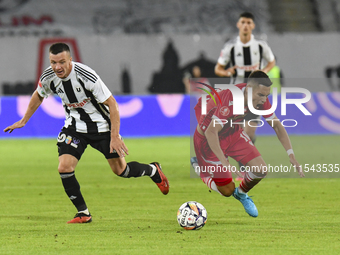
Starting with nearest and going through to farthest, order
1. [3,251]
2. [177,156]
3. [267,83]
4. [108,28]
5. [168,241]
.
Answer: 1. [3,251]
2. [168,241]
3. [267,83]
4. [177,156]
5. [108,28]

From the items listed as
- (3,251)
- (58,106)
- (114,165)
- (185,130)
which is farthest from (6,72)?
(3,251)

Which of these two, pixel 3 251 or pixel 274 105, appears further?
pixel 274 105

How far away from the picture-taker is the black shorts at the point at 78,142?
18.3ft

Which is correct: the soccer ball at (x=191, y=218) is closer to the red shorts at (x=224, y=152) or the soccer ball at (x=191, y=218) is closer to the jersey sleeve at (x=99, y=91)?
the red shorts at (x=224, y=152)

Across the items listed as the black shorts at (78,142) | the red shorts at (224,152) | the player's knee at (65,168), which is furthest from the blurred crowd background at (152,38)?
Result: the player's knee at (65,168)

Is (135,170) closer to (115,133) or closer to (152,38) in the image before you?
(115,133)

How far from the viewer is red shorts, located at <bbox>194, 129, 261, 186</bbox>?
5.81 metres

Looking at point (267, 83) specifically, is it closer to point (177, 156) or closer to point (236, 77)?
point (236, 77)

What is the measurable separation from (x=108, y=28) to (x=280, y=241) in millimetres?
18684

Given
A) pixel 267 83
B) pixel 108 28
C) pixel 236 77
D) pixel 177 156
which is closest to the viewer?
pixel 267 83

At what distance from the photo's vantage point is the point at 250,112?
5965mm

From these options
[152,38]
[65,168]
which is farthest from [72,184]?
→ [152,38]

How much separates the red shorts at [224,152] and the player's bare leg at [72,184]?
Result: 1326 mm

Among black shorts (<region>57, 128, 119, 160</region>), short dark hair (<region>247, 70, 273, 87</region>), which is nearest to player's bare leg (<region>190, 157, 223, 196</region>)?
black shorts (<region>57, 128, 119, 160</region>)
